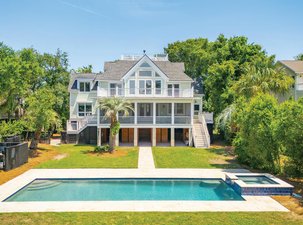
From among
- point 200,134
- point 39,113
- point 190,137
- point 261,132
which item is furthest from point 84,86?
point 261,132

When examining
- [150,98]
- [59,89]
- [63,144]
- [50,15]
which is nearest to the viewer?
[50,15]

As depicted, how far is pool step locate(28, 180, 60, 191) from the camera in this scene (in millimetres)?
16034

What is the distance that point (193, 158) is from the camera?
24.0 meters

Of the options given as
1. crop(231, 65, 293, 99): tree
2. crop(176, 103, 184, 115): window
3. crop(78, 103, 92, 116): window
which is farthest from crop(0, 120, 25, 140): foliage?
crop(231, 65, 293, 99): tree

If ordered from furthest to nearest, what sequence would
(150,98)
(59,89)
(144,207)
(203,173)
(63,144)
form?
1. (59,89)
2. (63,144)
3. (150,98)
4. (203,173)
5. (144,207)

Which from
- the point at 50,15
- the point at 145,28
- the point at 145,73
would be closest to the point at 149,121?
the point at 145,73

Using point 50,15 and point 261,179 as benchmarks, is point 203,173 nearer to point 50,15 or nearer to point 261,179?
point 261,179

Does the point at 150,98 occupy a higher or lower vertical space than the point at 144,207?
higher

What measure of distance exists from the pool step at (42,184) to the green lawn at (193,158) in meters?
7.77

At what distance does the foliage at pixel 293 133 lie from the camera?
1520 centimetres

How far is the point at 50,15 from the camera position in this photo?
2266 cm

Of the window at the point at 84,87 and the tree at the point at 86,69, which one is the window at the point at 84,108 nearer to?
the window at the point at 84,87

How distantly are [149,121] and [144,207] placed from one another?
18.9 meters

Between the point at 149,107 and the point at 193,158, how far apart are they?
11554 mm
